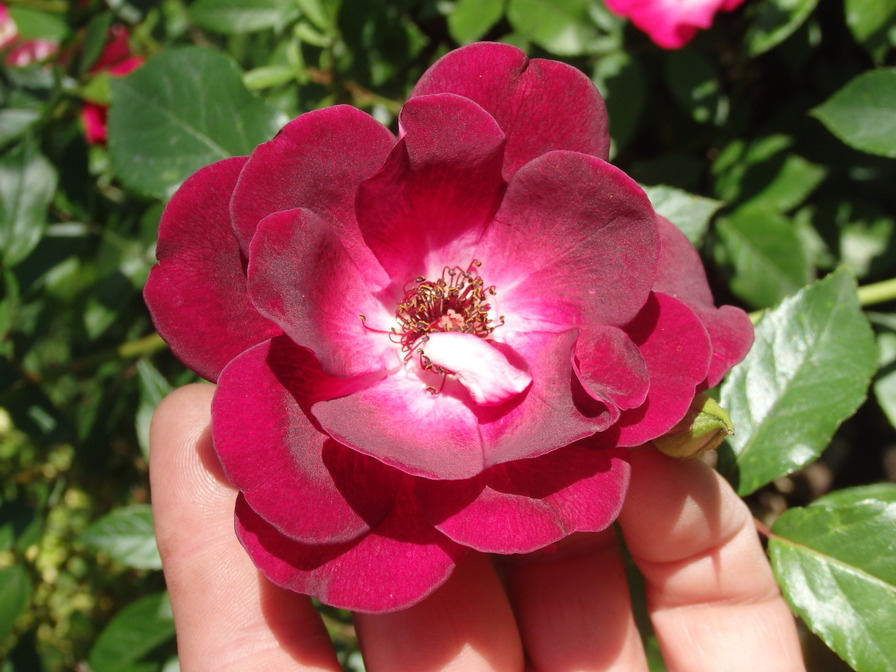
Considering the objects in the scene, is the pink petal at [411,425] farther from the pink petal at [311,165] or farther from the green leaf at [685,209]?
the green leaf at [685,209]

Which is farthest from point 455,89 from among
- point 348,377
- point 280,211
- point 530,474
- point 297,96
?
point 297,96

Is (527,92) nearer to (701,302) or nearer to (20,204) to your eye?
(701,302)

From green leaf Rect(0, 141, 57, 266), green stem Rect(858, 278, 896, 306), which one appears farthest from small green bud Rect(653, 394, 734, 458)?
green leaf Rect(0, 141, 57, 266)

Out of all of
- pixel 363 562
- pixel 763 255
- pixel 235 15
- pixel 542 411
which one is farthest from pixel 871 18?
pixel 363 562

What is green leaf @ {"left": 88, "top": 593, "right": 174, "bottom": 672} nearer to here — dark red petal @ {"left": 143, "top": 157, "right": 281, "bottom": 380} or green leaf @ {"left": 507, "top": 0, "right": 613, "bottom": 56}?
dark red petal @ {"left": 143, "top": 157, "right": 281, "bottom": 380}

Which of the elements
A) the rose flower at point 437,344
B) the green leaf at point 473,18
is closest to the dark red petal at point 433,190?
the rose flower at point 437,344

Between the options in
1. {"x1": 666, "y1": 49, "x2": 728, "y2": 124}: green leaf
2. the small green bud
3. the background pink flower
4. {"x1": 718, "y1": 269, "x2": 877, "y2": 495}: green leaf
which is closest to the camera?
the small green bud

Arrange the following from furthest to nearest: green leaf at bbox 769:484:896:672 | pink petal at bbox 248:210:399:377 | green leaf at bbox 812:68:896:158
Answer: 1. green leaf at bbox 812:68:896:158
2. green leaf at bbox 769:484:896:672
3. pink petal at bbox 248:210:399:377
